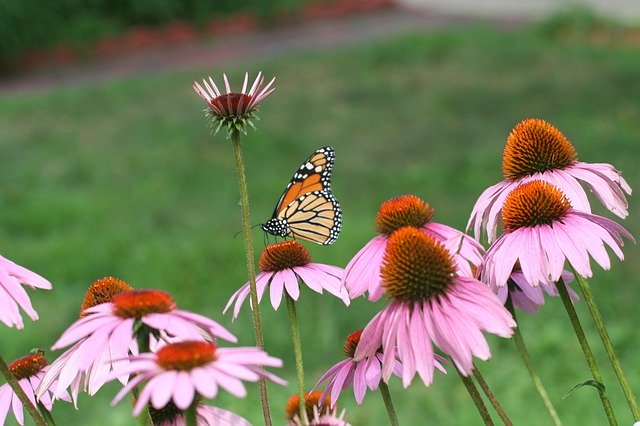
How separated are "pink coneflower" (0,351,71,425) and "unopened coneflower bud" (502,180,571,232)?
55 cm

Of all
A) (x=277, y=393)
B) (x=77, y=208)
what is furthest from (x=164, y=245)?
(x=277, y=393)

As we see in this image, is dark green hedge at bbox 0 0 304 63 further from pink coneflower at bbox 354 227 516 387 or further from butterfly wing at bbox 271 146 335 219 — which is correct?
pink coneflower at bbox 354 227 516 387

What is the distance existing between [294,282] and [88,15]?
1084cm

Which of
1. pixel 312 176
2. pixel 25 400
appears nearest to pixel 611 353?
pixel 25 400

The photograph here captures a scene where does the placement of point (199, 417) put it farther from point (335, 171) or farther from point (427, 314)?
point (335, 171)

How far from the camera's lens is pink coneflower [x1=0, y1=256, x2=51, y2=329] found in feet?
3.16

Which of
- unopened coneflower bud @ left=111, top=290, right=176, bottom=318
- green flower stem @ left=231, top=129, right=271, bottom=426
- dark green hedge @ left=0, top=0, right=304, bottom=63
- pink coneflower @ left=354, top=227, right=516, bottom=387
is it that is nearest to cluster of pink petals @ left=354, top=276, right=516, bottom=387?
pink coneflower @ left=354, top=227, right=516, bottom=387

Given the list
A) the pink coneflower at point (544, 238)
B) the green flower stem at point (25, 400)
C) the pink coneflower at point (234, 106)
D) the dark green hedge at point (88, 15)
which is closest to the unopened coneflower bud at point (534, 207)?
the pink coneflower at point (544, 238)

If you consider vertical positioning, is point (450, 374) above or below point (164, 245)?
below

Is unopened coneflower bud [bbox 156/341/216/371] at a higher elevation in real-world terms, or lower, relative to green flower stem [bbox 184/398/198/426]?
higher

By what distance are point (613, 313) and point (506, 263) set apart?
3588 mm

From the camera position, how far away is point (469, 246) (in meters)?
1.21

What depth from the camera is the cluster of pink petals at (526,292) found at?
1273 millimetres

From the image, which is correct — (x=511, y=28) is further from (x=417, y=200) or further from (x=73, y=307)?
(x=417, y=200)
